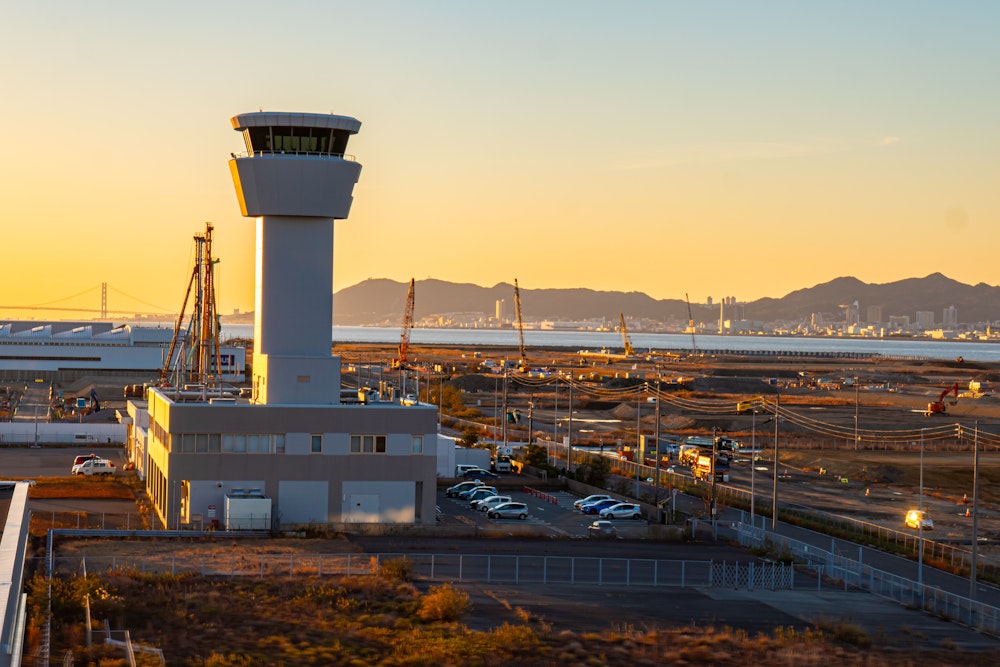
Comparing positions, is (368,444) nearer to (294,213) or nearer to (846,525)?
(294,213)

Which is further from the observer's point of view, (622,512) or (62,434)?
(62,434)

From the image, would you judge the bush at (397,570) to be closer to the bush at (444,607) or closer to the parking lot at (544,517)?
the bush at (444,607)

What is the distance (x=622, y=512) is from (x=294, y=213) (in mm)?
19979

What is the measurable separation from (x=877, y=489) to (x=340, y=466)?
36.4m

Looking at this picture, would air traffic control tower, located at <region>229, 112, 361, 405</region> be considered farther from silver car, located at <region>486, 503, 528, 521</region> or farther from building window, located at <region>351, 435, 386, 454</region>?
silver car, located at <region>486, 503, 528, 521</region>

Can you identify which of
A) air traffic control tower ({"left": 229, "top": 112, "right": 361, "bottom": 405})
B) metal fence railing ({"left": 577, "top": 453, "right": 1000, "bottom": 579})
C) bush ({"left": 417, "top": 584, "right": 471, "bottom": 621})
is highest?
air traffic control tower ({"left": 229, "top": 112, "right": 361, "bottom": 405})

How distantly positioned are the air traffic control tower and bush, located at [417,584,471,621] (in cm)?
2066

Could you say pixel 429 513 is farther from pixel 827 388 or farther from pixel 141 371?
pixel 827 388

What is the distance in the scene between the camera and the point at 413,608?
34.3m

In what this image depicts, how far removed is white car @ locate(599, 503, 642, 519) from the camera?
182 feet

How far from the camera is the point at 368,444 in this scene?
51000 mm

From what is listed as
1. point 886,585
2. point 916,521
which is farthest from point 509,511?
point 916,521

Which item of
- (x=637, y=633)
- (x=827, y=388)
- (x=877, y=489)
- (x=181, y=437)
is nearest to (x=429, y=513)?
(x=181, y=437)

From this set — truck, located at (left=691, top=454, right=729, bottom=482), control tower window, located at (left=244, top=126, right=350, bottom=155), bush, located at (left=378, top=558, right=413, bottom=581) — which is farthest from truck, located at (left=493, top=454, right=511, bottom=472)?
bush, located at (left=378, top=558, right=413, bottom=581)
